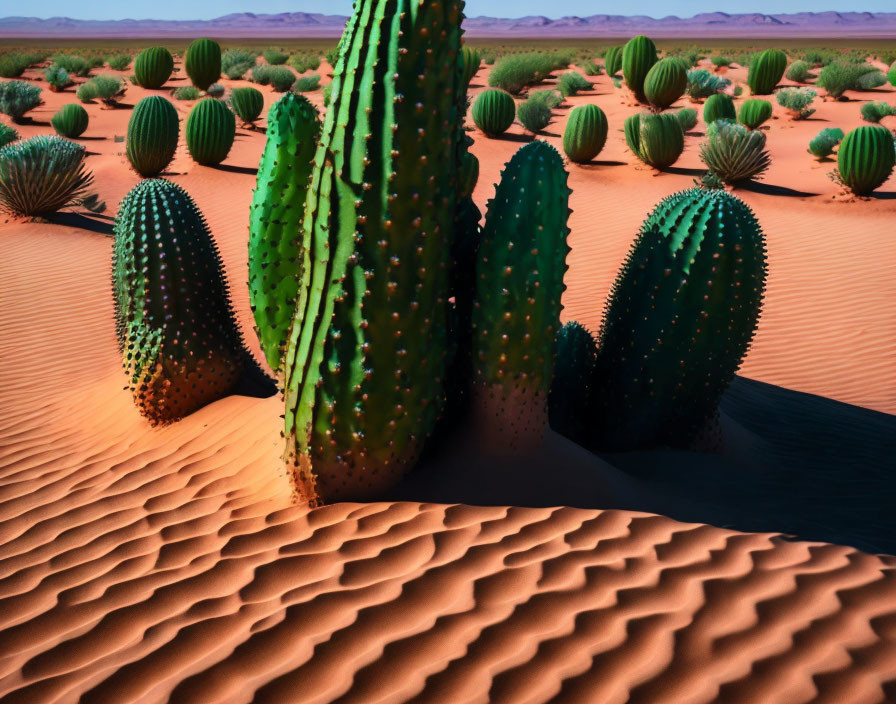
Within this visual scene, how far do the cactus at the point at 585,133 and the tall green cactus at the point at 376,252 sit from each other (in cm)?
1486

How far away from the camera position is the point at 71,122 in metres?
21.7

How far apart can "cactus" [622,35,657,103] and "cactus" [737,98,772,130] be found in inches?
168

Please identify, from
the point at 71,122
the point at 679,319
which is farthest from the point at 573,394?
the point at 71,122

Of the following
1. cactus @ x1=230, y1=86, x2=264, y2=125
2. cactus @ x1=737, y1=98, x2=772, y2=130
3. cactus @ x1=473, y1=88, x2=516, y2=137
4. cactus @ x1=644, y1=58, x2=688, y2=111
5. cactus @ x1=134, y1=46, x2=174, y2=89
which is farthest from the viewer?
cactus @ x1=134, y1=46, x2=174, y2=89

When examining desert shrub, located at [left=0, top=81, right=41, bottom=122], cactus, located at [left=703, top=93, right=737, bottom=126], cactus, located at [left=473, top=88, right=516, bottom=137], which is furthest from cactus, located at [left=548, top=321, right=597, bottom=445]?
desert shrub, located at [left=0, top=81, right=41, bottom=122]

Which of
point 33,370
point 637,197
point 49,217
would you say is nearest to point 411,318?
point 33,370

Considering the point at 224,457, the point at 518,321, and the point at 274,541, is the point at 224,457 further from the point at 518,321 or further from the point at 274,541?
the point at 518,321

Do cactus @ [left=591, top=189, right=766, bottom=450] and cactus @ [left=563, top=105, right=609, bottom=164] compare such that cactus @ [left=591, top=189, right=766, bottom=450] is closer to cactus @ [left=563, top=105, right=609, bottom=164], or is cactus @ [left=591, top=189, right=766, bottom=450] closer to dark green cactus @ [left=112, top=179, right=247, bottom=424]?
dark green cactus @ [left=112, top=179, right=247, bottom=424]

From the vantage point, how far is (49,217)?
13.4 meters

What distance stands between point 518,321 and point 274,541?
158 centimetres

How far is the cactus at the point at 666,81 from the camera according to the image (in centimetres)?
2391

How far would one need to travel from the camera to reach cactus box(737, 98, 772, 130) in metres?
22.6

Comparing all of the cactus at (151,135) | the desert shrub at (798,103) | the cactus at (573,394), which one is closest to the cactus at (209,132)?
the cactus at (151,135)

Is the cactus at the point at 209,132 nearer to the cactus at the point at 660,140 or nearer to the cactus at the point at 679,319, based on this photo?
the cactus at the point at 660,140
